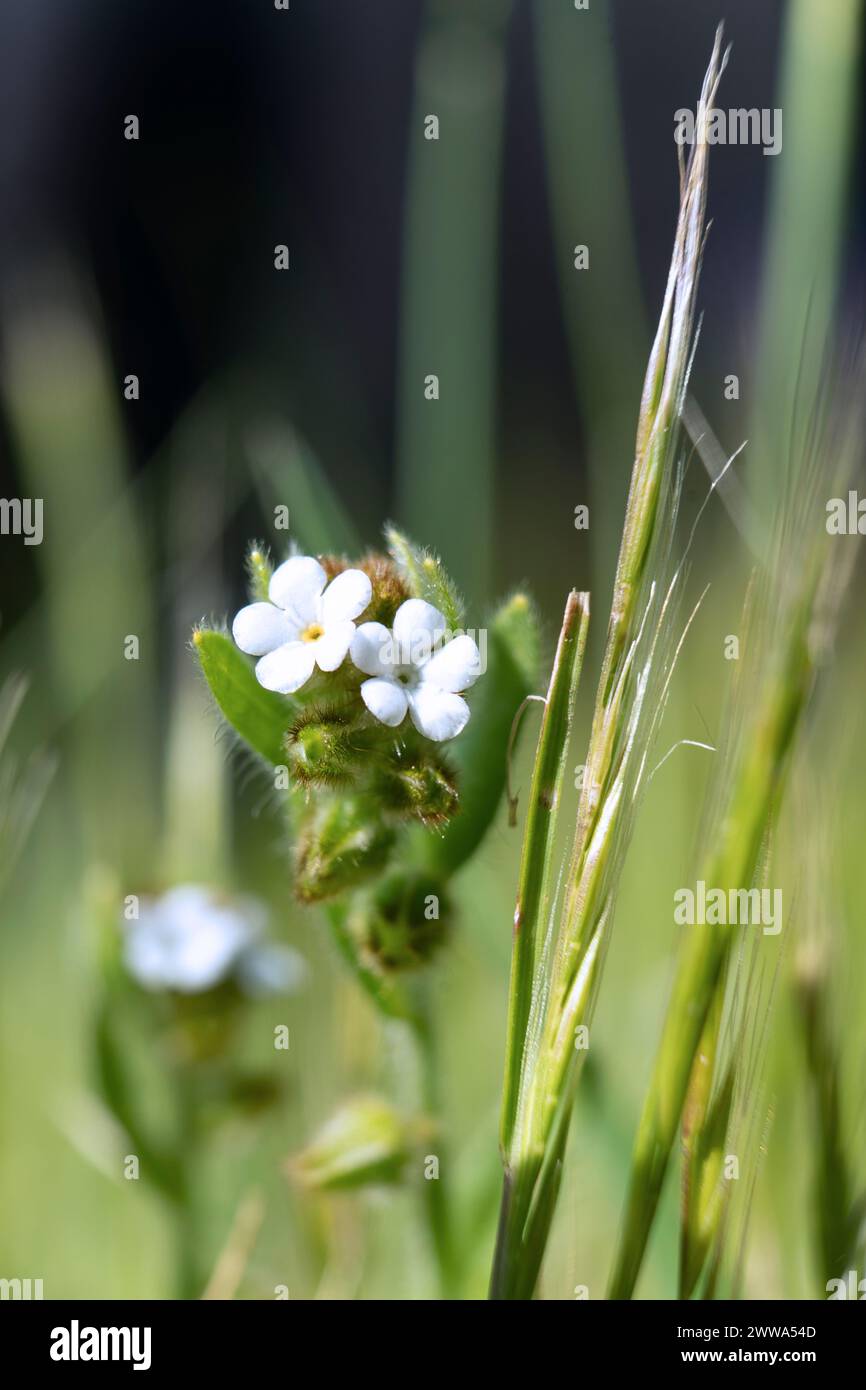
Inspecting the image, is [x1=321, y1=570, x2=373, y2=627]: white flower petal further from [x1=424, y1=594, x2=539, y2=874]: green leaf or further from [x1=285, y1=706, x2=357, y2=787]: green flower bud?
[x1=424, y1=594, x2=539, y2=874]: green leaf

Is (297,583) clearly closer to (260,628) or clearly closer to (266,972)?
(260,628)

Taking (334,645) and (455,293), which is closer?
(334,645)

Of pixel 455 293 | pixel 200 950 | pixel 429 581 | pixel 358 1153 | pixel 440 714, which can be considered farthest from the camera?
pixel 455 293

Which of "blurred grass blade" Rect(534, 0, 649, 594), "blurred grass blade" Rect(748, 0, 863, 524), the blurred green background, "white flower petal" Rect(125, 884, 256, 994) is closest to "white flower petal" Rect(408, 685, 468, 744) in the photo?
the blurred green background

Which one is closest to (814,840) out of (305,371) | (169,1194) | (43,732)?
(169,1194)

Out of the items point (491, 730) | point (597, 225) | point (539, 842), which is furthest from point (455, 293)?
point (539, 842)

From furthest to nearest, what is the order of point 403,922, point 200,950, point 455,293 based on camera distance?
point 455,293
point 200,950
point 403,922

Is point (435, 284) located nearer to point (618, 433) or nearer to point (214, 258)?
point (618, 433)
